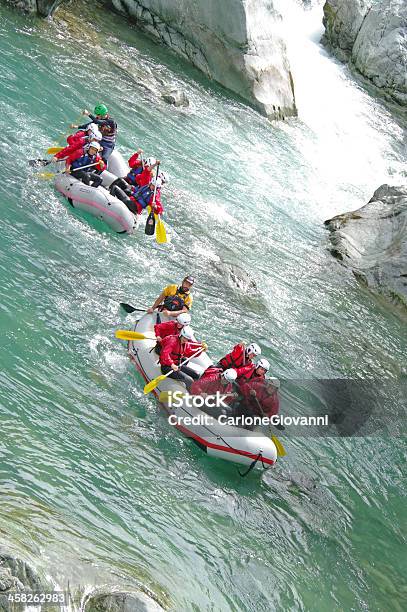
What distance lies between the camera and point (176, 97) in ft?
74.4

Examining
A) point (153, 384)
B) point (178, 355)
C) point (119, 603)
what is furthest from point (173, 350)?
point (119, 603)

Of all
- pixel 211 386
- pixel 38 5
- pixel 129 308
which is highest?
pixel 38 5

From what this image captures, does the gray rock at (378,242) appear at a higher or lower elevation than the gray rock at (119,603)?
higher

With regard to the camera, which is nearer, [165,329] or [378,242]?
[165,329]

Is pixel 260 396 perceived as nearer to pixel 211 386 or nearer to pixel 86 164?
pixel 211 386

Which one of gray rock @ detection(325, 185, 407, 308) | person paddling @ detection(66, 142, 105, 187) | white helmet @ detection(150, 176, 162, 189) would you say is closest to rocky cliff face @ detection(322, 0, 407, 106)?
gray rock @ detection(325, 185, 407, 308)

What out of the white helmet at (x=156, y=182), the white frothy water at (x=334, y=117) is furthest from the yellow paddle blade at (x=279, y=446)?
the white frothy water at (x=334, y=117)

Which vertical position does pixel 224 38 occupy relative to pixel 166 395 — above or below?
above

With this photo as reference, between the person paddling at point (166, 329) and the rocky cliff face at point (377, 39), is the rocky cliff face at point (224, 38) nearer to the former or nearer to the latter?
the rocky cliff face at point (377, 39)

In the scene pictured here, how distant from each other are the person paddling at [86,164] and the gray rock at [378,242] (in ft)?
24.0

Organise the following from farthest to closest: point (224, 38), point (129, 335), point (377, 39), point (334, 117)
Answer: point (377, 39) < point (334, 117) < point (224, 38) < point (129, 335)

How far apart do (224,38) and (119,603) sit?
21885 mm

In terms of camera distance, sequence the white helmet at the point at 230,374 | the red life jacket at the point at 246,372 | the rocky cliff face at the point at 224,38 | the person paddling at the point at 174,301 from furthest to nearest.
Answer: the rocky cliff face at the point at 224,38 → the person paddling at the point at 174,301 → the red life jacket at the point at 246,372 → the white helmet at the point at 230,374

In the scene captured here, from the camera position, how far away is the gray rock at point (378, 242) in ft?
62.7
